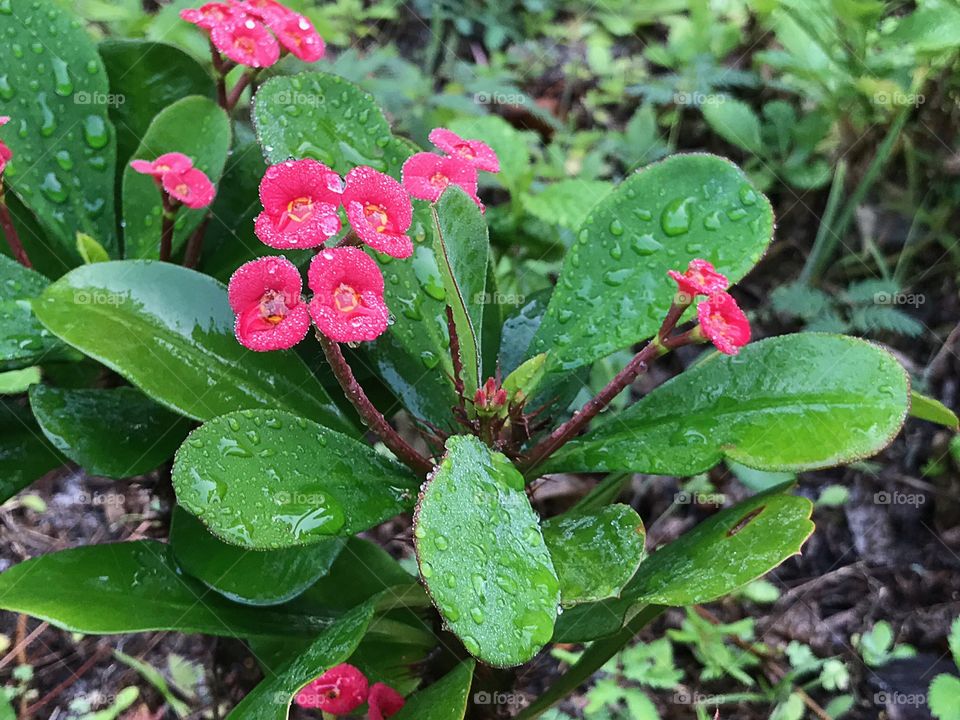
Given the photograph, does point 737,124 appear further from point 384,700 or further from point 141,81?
point 384,700
